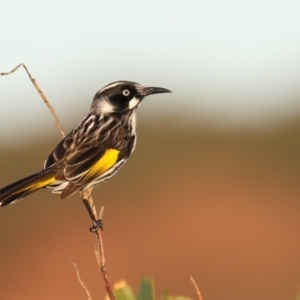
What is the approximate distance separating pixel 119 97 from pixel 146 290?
351 centimetres

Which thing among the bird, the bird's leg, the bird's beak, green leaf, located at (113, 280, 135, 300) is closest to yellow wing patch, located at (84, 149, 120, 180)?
the bird

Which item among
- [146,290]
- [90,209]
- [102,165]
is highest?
[102,165]

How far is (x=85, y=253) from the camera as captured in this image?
24.0 m

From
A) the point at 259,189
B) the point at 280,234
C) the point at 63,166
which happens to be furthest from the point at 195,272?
the point at 63,166

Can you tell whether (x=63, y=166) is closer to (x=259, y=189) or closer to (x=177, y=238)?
(x=177, y=238)

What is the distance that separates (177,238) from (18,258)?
3.86 metres

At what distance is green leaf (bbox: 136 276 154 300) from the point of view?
500 cm

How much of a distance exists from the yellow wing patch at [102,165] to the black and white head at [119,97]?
2.54 feet

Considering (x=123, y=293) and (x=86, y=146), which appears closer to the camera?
(x=123, y=293)

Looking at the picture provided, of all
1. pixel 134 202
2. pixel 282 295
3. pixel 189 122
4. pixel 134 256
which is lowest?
pixel 282 295

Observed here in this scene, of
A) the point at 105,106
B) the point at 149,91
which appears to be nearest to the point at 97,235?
the point at 149,91

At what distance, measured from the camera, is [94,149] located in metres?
7.78

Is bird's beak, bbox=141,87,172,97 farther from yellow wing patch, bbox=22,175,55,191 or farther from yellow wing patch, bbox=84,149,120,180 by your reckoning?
yellow wing patch, bbox=22,175,55,191

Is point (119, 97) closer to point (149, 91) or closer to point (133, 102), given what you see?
point (133, 102)
